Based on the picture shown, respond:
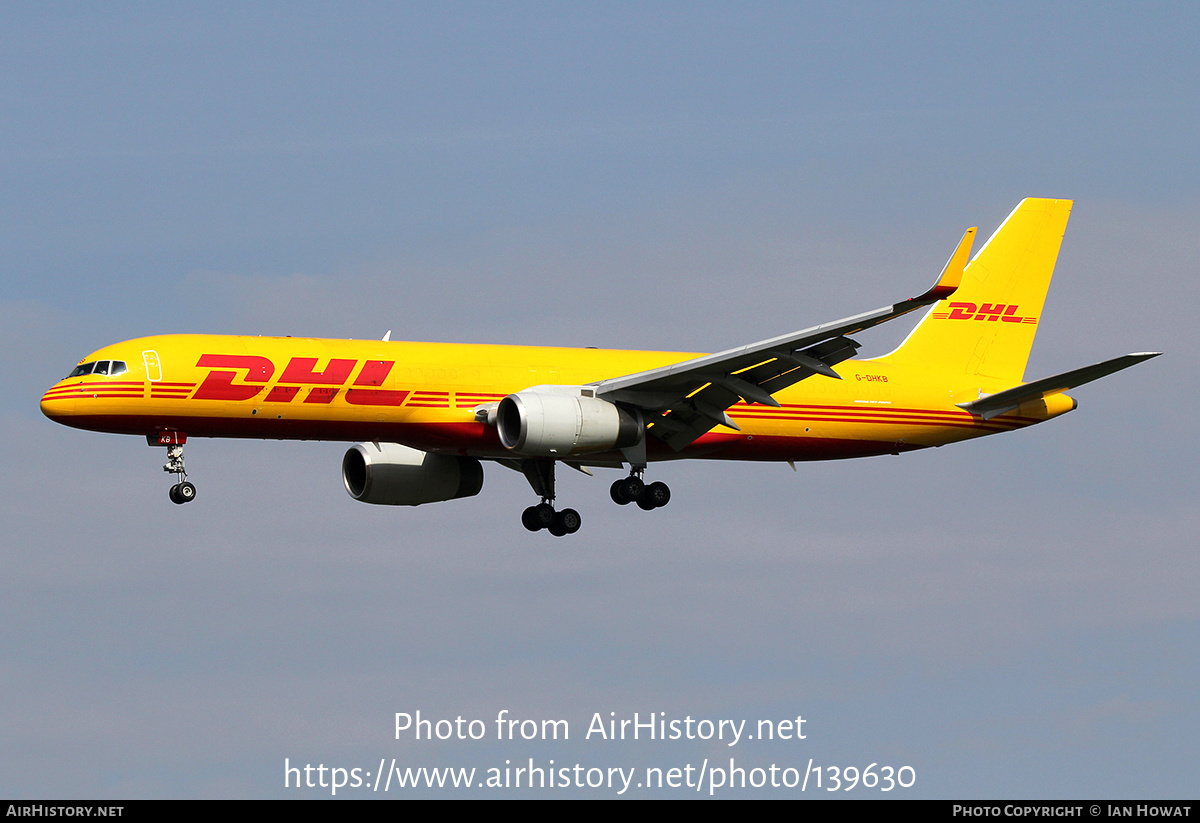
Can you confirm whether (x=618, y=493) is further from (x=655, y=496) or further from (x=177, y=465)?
(x=177, y=465)

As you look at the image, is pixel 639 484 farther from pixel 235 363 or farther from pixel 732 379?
pixel 235 363

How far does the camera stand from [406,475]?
50.1m

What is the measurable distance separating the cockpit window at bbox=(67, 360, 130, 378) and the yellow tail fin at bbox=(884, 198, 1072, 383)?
2079cm

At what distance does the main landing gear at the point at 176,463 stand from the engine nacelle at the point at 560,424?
7.55 metres

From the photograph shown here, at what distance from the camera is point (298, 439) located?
147 ft

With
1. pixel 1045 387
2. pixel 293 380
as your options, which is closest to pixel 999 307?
pixel 1045 387

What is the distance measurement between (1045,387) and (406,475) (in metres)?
17.2

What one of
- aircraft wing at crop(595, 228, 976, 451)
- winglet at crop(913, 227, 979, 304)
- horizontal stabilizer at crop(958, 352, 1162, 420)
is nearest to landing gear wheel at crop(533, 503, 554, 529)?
aircraft wing at crop(595, 228, 976, 451)

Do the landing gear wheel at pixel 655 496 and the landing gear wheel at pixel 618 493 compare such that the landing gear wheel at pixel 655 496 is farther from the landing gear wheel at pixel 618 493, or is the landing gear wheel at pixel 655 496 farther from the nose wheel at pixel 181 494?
the nose wheel at pixel 181 494

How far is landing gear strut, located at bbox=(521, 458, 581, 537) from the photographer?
4972cm

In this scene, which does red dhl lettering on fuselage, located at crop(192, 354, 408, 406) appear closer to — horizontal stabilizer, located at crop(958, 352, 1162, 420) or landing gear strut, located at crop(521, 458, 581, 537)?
landing gear strut, located at crop(521, 458, 581, 537)

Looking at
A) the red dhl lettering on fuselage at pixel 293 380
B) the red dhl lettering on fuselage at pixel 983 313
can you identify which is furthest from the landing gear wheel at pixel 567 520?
the red dhl lettering on fuselage at pixel 983 313

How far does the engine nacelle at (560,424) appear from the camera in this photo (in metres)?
43.7

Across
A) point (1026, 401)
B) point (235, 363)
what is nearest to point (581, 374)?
point (235, 363)
